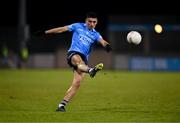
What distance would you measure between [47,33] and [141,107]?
3217 mm

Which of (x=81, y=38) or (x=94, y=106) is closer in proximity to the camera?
(x=81, y=38)

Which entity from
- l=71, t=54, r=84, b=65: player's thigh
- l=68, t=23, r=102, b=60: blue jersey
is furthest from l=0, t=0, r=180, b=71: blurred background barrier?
l=71, t=54, r=84, b=65: player's thigh

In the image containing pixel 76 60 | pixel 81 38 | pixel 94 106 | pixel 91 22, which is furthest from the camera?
pixel 94 106

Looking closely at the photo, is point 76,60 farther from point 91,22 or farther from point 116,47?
point 116,47


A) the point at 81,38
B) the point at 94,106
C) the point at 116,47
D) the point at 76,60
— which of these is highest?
the point at 81,38

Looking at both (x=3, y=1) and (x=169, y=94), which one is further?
(x=3, y=1)


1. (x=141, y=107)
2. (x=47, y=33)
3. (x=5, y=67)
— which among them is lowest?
(x=5, y=67)

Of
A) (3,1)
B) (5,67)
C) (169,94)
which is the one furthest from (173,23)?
(169,94)

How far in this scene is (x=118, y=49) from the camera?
4984cm

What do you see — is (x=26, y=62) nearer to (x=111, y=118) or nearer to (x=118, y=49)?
(x=118, y=49)

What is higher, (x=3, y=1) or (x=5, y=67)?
(x=3, y=1)

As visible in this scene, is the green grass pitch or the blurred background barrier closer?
the green grass pitch

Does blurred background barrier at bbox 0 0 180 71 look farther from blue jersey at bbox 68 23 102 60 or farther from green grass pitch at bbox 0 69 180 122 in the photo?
blue jersey at bbox 68 23 102 60

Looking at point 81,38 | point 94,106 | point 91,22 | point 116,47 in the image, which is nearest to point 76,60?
point 81,38
